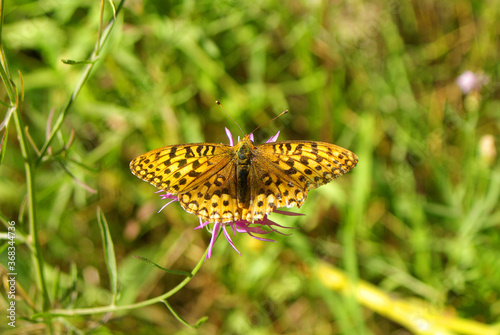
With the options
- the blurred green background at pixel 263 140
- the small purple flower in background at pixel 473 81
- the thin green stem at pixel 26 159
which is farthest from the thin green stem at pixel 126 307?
the small purple flower in background at pixel 473 81

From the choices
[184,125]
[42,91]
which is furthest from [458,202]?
[42,91]

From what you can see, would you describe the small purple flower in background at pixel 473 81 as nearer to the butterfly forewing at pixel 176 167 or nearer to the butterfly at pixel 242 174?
the butterfly at pixel 242 174

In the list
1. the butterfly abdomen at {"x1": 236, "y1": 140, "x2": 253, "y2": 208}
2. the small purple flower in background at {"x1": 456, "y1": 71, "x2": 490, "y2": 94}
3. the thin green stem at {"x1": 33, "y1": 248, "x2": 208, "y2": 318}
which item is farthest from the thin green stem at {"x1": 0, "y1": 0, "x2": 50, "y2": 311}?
the small purple flower in background at {"x1": 456, "y1": 71, "x2": 490, "y2": 94}

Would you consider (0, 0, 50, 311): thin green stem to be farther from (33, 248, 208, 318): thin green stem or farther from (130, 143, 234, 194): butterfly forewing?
(130, 143, 234, 194): butterfly forewing

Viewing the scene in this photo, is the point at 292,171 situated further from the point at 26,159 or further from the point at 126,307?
the point at 26,159

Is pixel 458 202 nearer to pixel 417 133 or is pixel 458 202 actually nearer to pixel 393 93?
pixel 417 133

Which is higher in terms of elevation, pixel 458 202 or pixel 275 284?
pixel 458 202
